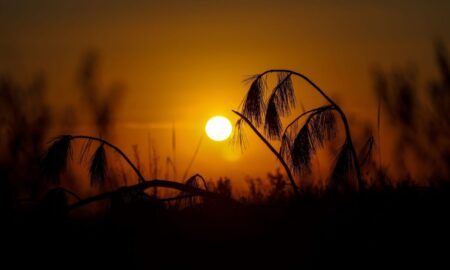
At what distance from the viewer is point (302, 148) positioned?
181 inches

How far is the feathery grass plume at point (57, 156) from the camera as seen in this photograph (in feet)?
15.4

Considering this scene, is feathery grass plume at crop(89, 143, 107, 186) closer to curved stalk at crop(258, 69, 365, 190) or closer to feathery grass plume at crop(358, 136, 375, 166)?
curved stalk at crop(258, 69, 365, 190)

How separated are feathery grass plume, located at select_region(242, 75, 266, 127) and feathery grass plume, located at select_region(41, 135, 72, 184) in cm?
137

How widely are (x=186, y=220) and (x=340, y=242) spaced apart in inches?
48.6

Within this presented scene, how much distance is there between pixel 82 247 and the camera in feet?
13.9

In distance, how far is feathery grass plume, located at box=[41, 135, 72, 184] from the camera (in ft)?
15.4

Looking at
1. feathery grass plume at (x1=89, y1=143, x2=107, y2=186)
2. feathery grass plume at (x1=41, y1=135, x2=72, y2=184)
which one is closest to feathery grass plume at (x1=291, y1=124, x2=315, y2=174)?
feathery grass plume at (x1=89, y1=143, x2=107, y2=186)

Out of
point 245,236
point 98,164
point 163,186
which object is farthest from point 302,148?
point 98,164

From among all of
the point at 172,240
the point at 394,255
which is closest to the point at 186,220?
the point at 172,240

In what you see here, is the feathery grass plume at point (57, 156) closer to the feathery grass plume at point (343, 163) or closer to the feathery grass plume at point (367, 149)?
the feathery grass plume at point (343, 163)

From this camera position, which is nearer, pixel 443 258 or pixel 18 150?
pixel 443 258

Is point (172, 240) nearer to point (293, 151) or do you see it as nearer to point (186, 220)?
point (186, 220)

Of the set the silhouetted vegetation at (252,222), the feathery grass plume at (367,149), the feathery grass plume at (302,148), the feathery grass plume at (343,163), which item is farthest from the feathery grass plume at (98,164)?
the feathery grass plume at (367,149)

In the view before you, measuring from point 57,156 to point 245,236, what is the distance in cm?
158
